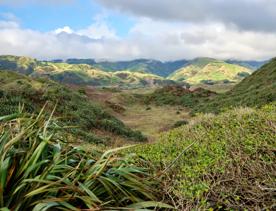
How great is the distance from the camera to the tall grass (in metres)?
4.92

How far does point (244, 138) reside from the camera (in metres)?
6.85

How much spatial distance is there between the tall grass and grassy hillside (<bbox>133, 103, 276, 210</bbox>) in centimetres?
43

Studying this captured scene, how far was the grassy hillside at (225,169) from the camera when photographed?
17.6ft

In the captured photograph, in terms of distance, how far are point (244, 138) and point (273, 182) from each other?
160cm

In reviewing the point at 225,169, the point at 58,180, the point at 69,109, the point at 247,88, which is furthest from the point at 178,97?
the point at 58,180

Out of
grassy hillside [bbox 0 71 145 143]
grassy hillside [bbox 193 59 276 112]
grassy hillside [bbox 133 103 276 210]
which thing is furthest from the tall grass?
grassy hillside [bbox 193 59 276 112]

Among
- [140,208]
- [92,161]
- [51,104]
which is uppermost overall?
[92,161]

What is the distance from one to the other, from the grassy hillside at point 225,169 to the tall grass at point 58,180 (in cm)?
43

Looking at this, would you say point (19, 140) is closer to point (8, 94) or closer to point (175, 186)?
point (175, 186)

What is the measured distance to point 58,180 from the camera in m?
5.07

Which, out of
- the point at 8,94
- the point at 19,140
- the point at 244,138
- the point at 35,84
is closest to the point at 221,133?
the point at 244,138

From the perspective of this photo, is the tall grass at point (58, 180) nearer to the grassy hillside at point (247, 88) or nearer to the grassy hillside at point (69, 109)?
the grassy hillside at point (69, 109)

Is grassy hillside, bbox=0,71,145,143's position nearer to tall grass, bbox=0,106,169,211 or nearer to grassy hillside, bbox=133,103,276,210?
grassy hillside, bbox=133,103,276,210

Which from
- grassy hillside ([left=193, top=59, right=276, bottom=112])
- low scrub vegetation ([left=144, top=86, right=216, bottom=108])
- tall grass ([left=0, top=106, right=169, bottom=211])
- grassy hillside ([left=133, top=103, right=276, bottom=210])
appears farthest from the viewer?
low scrub vegetation ([left=144, top=86, right=216, bottom=108])
